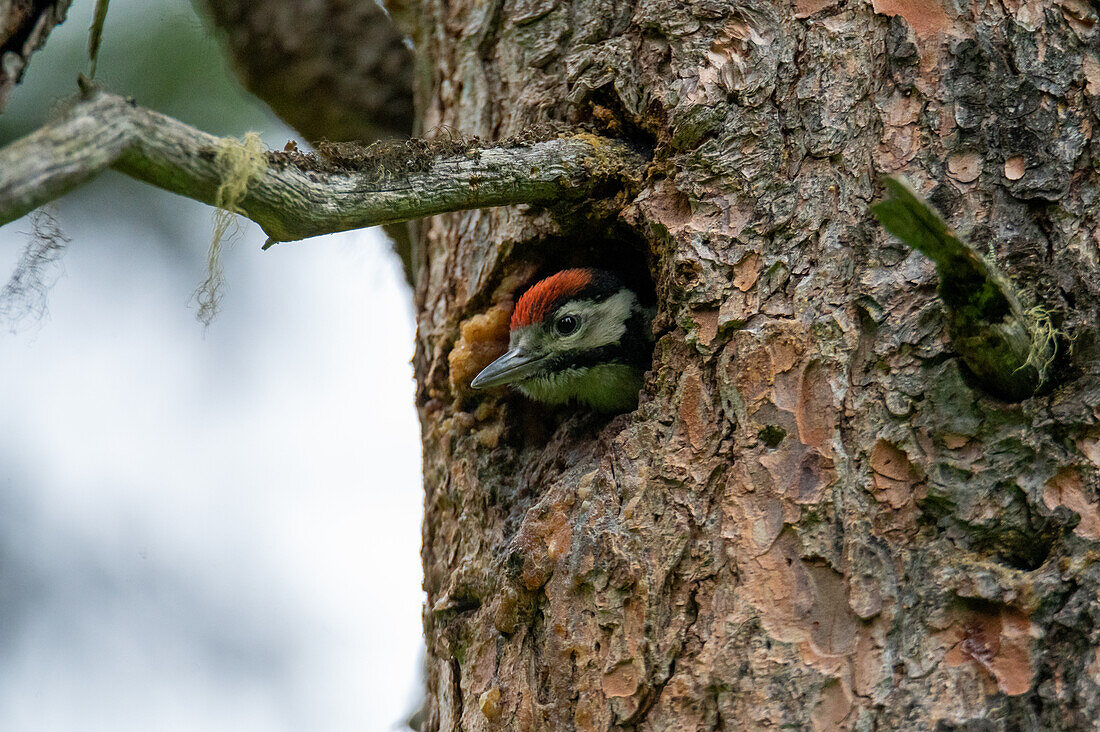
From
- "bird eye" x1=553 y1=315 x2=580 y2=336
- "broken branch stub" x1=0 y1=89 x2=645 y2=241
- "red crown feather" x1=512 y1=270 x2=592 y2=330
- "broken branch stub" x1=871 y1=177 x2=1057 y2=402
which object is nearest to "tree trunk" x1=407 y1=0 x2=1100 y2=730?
"broken branch stub" x1=871 y1=177 x2=1057 y2=402

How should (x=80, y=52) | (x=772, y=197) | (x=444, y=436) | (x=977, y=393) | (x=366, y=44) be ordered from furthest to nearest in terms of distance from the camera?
(x=80, y=52) → (x=366, y=44) → (x=444, y=436) → (x=772, y=197) → (x=977, y=393)

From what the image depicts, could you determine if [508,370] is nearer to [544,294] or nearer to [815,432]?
[544,294]

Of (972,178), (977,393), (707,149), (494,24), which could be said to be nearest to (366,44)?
(494,24)


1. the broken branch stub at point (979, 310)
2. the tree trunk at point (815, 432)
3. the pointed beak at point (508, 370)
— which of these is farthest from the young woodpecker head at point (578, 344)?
the broken branch stub at point (979, 310)

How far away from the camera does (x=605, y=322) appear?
146 inches

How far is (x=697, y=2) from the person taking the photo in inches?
109

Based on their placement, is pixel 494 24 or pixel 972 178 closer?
pixel 972 178

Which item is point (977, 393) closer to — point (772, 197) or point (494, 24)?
point (772, 197)

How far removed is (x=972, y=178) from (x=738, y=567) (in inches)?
44.5

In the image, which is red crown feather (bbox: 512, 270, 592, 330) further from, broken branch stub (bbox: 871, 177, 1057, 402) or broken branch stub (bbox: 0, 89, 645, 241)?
broken branch stub (bbox: 871, 177, 1057, 402)

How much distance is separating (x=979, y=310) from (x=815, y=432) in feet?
1.60

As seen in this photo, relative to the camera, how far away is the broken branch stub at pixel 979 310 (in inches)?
68.2

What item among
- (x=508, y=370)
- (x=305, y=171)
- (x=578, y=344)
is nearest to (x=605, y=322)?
(x=578, y=344)

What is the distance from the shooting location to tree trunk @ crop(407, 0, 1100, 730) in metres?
2.05
